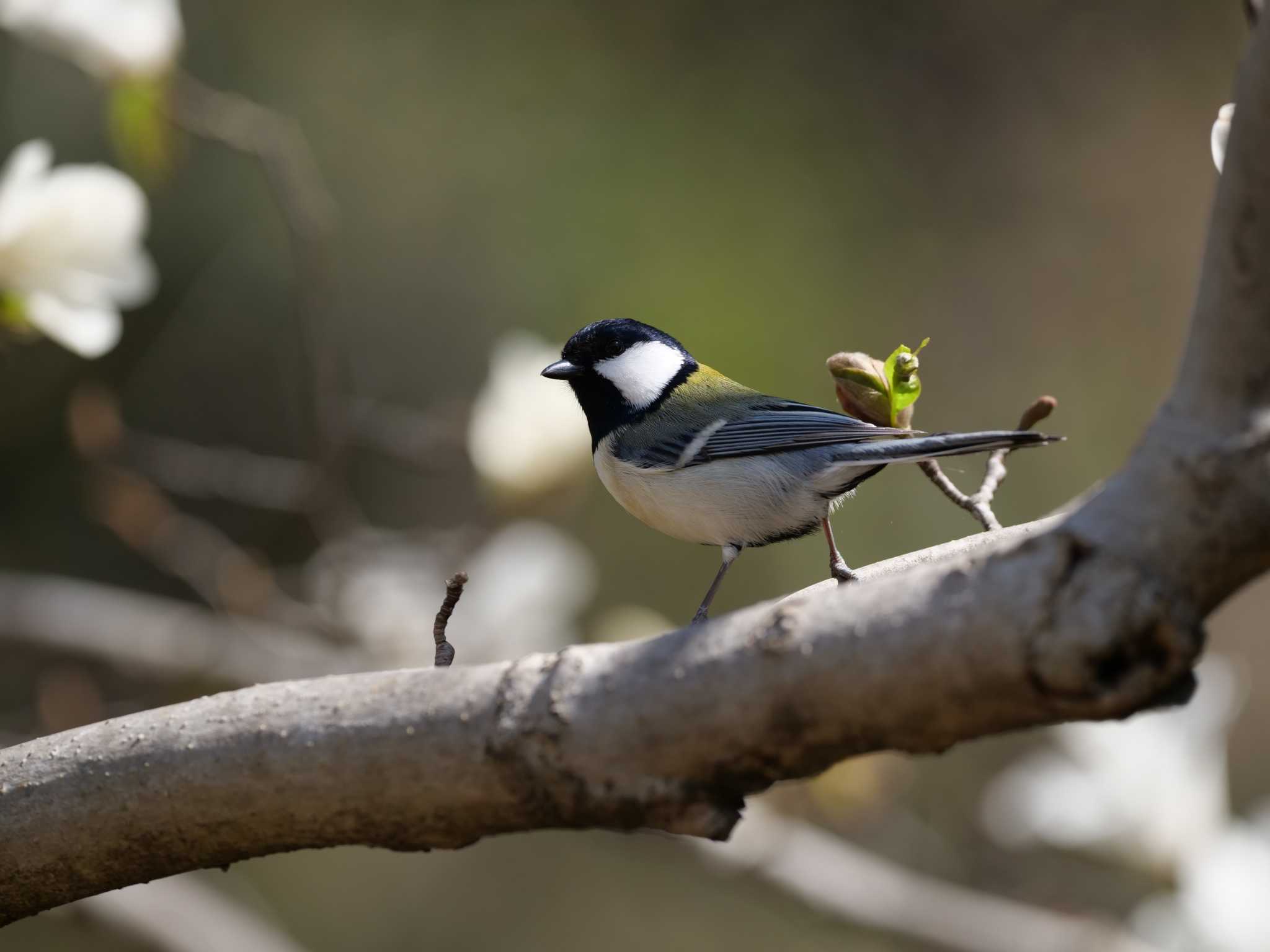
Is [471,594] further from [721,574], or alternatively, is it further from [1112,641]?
[1112,641]

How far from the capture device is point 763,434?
49.2 inches

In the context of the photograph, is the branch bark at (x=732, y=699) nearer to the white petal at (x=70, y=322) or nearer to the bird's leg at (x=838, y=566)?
the bird's leg at (x=838, y=566)

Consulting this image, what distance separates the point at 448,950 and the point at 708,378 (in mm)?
2694

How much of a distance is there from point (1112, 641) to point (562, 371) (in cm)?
83

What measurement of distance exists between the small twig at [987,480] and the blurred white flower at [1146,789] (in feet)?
1.99

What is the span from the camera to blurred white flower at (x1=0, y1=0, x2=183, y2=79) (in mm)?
1486

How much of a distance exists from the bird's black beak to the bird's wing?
0.17 m

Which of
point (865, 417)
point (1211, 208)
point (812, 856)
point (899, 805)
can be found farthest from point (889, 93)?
point (1211, 208)

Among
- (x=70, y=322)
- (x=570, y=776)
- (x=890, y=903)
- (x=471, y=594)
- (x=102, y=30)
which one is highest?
(x=102, y=30)

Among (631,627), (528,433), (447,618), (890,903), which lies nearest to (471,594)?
(631,627)

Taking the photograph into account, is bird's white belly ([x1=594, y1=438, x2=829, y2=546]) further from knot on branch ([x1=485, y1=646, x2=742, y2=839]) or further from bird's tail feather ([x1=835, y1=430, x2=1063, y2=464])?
knot on branch ([x1=485, y1=646, x2=742, y2=839])

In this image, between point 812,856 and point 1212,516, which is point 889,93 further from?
point 1212,516

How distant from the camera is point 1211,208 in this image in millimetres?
703

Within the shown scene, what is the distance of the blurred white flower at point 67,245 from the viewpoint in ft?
3.94
